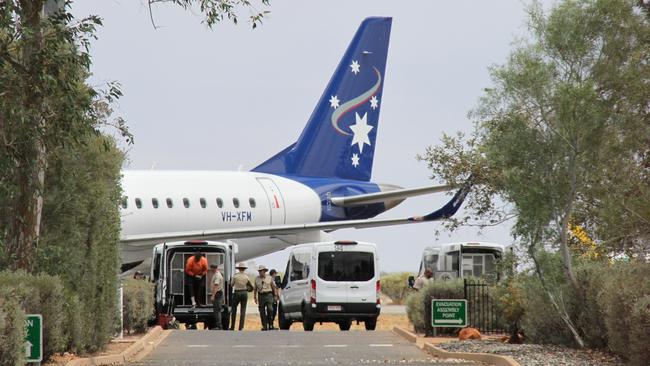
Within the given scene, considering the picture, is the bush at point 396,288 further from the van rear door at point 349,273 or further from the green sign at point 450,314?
the green sign at point 450,314

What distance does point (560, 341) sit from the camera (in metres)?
20.8

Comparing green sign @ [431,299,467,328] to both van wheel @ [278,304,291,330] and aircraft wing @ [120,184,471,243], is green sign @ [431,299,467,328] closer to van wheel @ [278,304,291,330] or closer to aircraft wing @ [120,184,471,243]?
van wheel @ [278,304,291,330]

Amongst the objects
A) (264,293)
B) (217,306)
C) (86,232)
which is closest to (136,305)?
(217,306)

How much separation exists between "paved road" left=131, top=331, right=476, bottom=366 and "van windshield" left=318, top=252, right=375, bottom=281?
488 centimetres

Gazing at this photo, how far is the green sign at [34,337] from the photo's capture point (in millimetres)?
13914

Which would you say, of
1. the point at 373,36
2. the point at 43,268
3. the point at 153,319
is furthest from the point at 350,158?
the point at 43,268

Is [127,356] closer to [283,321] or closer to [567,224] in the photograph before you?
[567,224]

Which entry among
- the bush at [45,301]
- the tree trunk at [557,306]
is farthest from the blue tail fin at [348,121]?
the bush at [45,301]

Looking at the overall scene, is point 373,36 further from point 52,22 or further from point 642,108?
point 52,22

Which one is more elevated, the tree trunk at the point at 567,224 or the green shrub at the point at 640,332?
the tree trunk at the point at 567,224

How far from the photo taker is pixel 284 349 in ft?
68.6

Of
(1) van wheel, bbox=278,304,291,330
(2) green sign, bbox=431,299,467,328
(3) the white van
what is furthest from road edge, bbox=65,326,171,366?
(1) van wheel, bbox=278,304,291,330

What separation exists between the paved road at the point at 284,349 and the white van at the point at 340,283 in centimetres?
464

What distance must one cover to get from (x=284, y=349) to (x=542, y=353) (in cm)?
422
